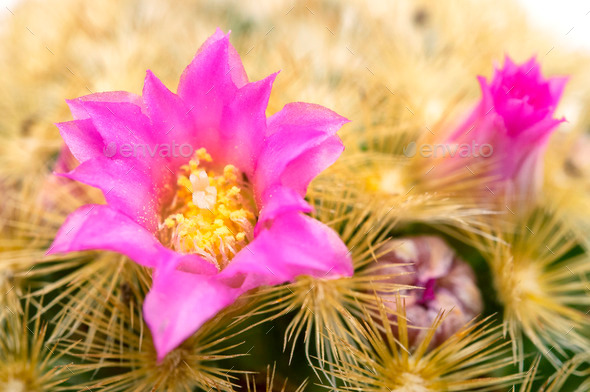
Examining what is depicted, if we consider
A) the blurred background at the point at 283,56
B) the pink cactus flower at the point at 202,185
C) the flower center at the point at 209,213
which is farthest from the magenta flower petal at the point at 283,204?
the blurred background at the point at 283,56

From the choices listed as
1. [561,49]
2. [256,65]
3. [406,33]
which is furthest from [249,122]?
[561,49]

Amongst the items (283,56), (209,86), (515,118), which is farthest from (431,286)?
(283,56)

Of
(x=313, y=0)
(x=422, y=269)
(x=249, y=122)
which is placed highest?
(x=313, y=0)

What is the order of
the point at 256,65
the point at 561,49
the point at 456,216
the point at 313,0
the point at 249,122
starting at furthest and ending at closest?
the point at 313,0 < the point at 561,49 < the point at 256,65 < the point at 456,216 < the point at 249,122

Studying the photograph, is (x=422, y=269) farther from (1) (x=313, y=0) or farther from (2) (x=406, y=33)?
(1) (x=313, y=0)

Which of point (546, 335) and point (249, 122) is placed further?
point (546, 335)

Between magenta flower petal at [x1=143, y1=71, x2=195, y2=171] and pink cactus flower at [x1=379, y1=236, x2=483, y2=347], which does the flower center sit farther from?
pink cactus flower at [x1=379, y1=236, x2=483, y2=347]
